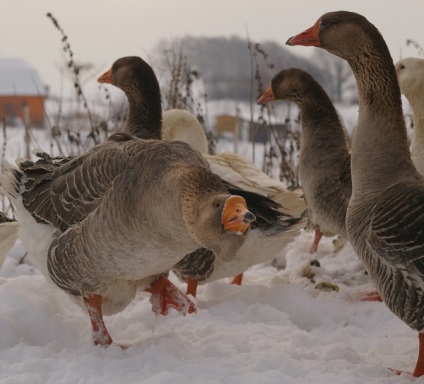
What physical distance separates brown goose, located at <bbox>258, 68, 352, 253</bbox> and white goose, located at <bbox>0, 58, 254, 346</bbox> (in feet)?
5.13

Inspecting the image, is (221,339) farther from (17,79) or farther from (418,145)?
(17,79)

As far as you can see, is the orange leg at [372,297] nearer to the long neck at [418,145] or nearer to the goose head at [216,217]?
the long neck at [418,145]

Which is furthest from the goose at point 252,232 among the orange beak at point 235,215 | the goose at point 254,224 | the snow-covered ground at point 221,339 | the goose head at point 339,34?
the orange beak at point 235,215

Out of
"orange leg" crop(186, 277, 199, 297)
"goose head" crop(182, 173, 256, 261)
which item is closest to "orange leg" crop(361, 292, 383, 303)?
"orange leg" crop(186, 277, 199, 297)

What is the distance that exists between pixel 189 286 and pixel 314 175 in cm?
136

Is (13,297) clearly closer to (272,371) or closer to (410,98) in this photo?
(272,371)

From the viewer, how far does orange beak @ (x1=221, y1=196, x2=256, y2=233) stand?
240 centimetres

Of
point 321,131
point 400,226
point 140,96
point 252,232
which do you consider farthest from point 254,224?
point 400,226

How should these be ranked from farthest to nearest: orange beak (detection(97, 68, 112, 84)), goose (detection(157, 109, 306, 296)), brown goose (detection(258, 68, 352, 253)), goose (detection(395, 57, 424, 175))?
1. orange beak (detection(97, 68, 112, 84))
2. brown goose (detection(258, 68, 352, 253))
3. goose (detection(395, 57, 424, 175))
4. goose (detection(157, 109, 306, 296))

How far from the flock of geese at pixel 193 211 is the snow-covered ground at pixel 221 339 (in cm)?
21

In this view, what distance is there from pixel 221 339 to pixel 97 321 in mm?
714

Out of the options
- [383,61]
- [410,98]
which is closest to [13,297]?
[383,61]

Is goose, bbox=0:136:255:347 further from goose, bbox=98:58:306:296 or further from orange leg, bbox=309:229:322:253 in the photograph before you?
orange leg, bbox=309:229:322:253

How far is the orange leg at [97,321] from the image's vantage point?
353 cm
